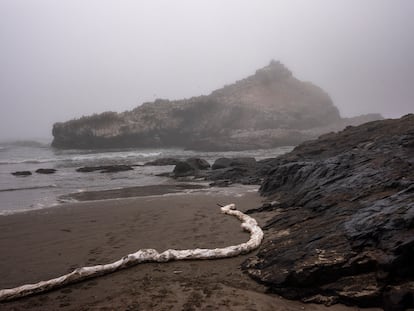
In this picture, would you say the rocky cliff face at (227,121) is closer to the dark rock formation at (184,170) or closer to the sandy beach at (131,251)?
the dark rock formation at (184,170)

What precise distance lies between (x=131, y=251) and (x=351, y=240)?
12.9 ft

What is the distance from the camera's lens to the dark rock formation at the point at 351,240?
170 inches

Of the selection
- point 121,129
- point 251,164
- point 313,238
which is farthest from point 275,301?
point 121,129

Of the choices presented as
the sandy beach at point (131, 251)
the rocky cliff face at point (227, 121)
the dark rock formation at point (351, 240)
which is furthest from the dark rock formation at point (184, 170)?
the rocky cliff face at point (227, 121)

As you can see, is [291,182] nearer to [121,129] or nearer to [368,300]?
[368,300]

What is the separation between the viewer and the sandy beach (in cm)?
480

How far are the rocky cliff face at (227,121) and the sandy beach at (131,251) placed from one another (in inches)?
1299

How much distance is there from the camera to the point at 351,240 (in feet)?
16.9

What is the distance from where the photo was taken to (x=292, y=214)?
27.3ft

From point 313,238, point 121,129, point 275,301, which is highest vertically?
point 121,129

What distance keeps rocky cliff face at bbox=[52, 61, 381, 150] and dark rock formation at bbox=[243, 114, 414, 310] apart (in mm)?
34777

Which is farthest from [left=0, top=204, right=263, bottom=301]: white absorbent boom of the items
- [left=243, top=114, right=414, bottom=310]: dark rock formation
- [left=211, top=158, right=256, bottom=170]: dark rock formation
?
[left=211, top=158, right=256, bottom=170]: dark rock formation

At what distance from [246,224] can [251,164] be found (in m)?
13.7

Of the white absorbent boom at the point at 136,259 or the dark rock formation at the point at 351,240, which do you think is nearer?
the dark rock formation at the point at 351,240
